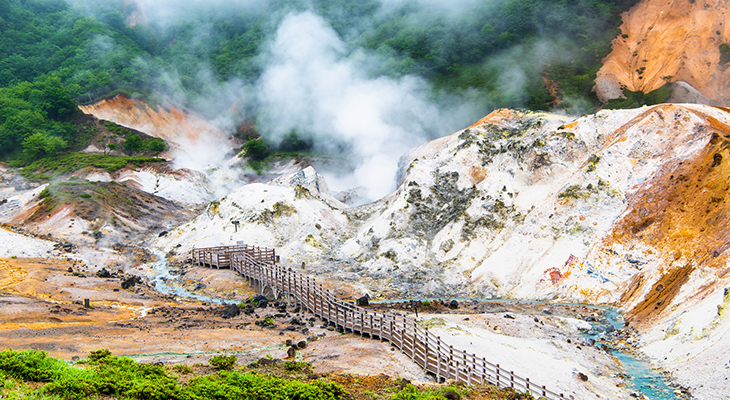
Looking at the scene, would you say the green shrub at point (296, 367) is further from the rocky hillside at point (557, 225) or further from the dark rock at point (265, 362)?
the rocky hillside at point (557, 225)

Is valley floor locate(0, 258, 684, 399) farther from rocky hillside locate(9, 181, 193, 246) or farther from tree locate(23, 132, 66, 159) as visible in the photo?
tree locate(23, 132, 66, 159)

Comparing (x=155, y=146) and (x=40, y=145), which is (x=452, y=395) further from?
(x=40, y=145)

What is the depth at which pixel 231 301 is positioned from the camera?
28.4 meters

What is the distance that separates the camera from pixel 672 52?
64.8 m

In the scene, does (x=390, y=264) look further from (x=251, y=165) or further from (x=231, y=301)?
(x=251, y=165)

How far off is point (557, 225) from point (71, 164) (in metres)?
74.1

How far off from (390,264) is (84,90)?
91.6 m

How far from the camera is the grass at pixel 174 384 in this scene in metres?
8.16

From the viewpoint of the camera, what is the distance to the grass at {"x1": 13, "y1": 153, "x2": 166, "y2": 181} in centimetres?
7025

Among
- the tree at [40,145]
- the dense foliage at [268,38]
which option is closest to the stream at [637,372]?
the dense foliage at [268,38]

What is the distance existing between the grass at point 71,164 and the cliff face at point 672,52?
2947 inches

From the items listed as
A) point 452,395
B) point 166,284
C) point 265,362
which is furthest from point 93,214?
point 452,395

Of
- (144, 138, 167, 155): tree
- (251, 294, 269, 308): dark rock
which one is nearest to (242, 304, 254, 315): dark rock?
(251, 294, 269, 308): dark rock

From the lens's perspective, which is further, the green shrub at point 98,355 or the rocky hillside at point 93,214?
the rocky hillside at point 93,214
